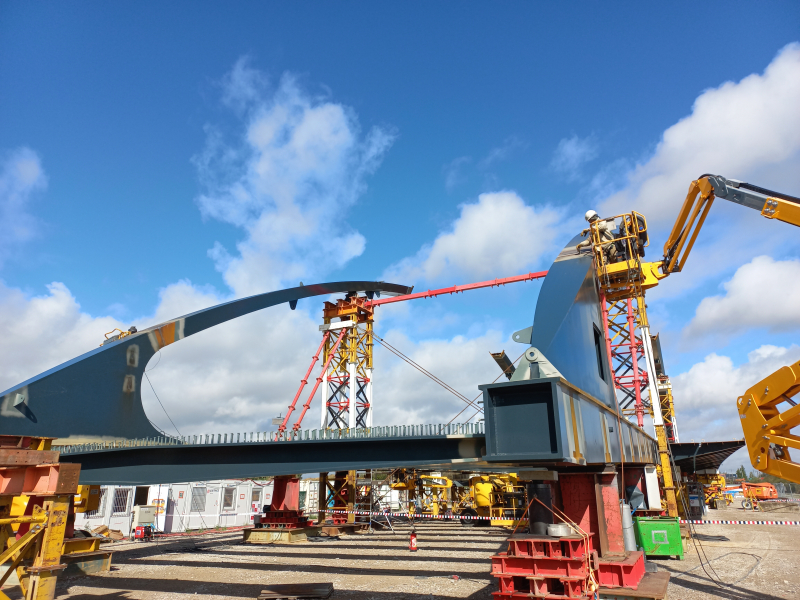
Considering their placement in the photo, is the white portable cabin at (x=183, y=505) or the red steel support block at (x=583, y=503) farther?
the white portable cabin at (x=183, y=505)

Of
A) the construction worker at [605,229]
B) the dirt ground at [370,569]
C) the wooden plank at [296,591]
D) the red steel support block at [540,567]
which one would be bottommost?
the dirt ground at [370,569]


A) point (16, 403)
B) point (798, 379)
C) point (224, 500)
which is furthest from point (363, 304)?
point (798, 379)

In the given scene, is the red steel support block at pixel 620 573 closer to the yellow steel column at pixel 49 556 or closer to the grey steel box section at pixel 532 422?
the grey steel box section at pixel 532 422

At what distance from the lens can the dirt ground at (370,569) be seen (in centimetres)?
1220

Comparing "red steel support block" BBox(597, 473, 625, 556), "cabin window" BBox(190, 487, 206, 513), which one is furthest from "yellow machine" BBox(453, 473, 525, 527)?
"red steel support block" BBox(597, 473, 625, 556)

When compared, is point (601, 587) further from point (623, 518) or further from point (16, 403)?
point (16, 403)

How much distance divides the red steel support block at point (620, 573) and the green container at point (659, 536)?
24.7 feet

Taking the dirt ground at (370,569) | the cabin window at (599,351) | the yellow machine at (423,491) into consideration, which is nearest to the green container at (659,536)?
the dirt ground at (370,569)

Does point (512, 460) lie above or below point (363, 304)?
below

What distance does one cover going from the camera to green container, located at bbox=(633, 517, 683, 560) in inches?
644

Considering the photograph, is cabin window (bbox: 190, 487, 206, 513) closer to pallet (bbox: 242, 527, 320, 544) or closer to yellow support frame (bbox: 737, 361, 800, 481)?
pallet (bbox: 242, 527, 320, 544)

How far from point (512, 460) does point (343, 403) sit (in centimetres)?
2529

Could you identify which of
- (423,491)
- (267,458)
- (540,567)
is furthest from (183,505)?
(540,567)

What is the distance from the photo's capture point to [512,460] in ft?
21.1
